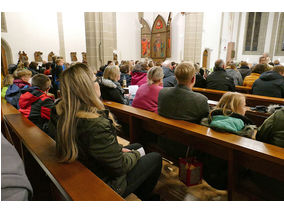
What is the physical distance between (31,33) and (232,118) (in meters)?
11.9

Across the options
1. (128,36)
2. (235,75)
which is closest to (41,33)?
(128,36)

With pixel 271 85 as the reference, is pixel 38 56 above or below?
above

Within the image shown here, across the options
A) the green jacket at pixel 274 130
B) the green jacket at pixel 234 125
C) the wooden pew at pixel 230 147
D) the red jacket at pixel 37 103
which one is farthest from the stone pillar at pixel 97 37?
the green jacket at pixel 274 130

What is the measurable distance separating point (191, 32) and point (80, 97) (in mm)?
10759

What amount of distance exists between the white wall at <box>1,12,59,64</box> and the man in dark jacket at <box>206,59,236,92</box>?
9665mm

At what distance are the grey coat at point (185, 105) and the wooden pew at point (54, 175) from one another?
129 centimetres

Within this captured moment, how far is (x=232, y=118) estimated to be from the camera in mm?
2070

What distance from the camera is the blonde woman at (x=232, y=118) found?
2033 mm

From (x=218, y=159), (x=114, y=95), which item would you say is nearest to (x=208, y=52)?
(x=114, y=95)

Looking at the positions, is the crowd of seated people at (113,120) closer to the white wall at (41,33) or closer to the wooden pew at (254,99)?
the wooden pew at (254,99)

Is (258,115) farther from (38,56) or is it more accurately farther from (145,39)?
(145,39)

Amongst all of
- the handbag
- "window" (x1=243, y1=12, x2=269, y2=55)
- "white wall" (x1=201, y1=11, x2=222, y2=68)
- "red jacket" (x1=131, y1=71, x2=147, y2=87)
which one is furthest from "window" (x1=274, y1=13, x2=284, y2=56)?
the handbag

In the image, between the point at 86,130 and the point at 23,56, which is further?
the point at 23,56

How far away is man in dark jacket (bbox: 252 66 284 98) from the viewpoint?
4.18 m
